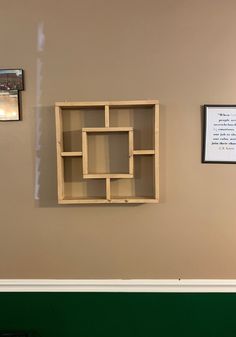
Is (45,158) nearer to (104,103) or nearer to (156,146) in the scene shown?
(104,103)

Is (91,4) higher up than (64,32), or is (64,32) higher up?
(91,4)

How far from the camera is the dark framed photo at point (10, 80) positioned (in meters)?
1.67

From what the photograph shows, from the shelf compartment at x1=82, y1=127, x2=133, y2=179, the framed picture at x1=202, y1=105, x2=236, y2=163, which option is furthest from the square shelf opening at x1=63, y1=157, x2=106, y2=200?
the framed picture at x1=202, y1=105, x2=236, y2=163

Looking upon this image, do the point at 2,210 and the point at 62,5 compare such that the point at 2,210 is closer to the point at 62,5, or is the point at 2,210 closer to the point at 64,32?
the point at 64,32

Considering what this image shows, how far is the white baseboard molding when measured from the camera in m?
1.69

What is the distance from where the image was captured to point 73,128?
169 cm

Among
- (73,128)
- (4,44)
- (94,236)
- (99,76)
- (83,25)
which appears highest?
(83,25)

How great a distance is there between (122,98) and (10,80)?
0.66m

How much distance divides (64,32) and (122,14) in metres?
0.35

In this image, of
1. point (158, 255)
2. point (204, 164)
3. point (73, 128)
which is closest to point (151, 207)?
point (158, 255)

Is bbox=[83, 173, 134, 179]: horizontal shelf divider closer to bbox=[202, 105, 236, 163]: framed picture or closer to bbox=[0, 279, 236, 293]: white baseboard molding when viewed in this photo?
bbox=[202, 105, 236, 163]: framed picture
